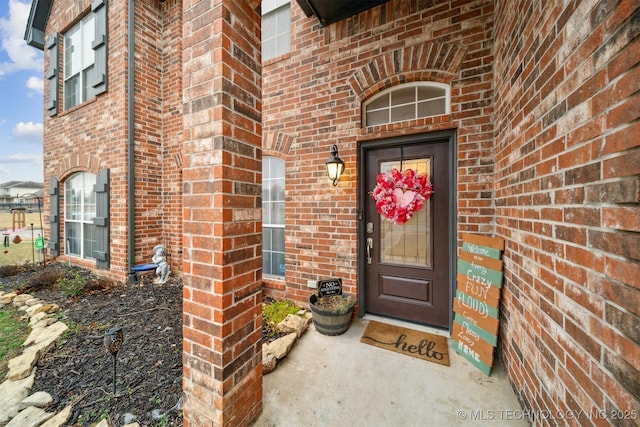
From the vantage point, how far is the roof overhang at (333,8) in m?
2.70

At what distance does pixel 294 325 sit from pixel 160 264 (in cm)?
296

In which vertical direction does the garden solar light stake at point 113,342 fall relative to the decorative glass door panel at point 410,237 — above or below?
below

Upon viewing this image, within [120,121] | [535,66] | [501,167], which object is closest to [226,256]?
[535,66]

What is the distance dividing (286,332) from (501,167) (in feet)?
8.49

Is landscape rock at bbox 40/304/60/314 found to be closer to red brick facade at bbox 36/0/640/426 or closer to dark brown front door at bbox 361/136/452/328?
red brick facade at bbox 36/0/640/426

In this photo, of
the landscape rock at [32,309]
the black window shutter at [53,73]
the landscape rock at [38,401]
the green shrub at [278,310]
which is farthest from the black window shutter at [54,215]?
the green shrub at [278,310]

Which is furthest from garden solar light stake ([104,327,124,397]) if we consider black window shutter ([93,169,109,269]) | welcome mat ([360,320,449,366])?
black window shutter ([93,169,109,269])

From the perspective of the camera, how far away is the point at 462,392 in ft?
5.81

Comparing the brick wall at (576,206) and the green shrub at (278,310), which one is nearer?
the brick wall at (576,206)

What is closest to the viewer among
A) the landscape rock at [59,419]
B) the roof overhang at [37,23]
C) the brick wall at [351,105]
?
the landscape rock at [59,419]

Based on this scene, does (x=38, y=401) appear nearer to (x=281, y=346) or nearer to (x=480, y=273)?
(x=281, y=346)

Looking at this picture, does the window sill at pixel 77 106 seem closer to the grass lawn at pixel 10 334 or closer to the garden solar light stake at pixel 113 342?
the grass lawn at pixel 10 334

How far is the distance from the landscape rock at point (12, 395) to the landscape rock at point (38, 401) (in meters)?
0.04

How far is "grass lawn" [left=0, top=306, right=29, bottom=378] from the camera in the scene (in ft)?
7.66
